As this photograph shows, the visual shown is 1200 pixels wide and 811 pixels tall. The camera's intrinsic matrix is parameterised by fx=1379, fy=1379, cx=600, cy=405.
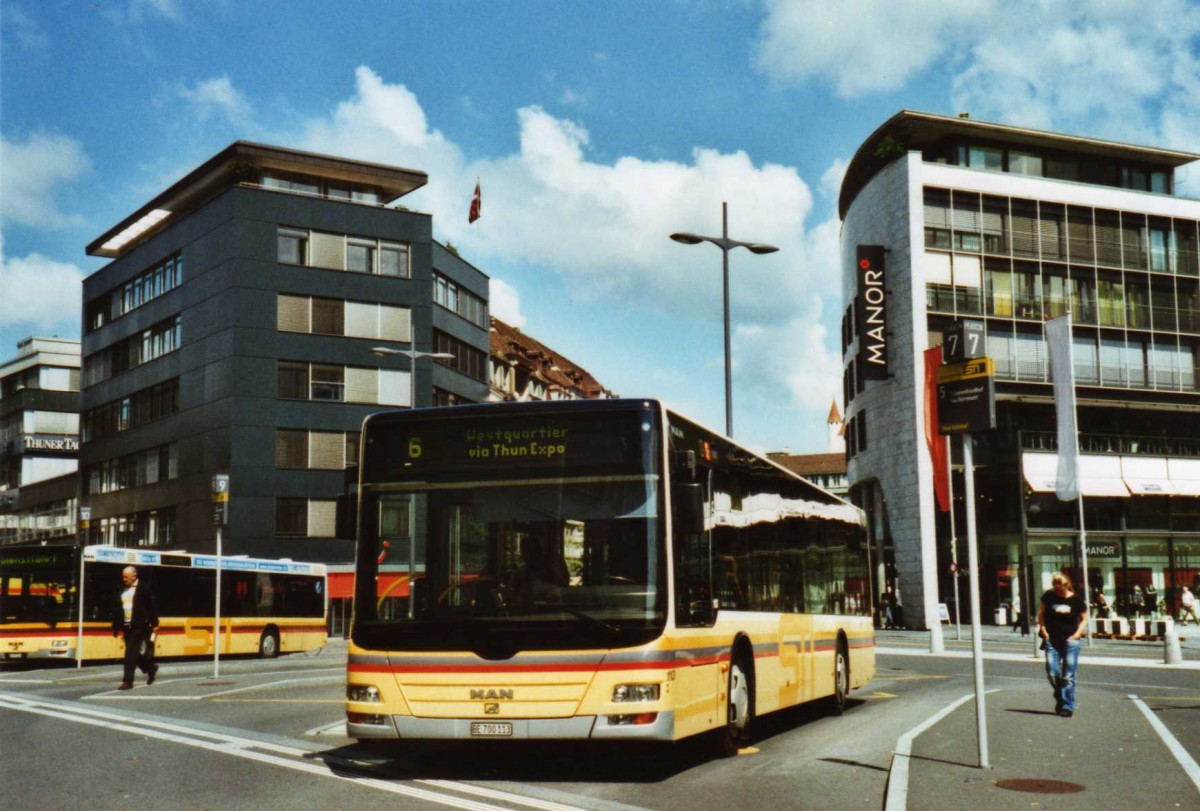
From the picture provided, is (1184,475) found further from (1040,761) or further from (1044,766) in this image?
(1044,766)

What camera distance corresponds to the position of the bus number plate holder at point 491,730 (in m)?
9.72

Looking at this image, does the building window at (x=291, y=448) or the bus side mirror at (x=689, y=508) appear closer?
the bus side mirror at (x=689, y=508)

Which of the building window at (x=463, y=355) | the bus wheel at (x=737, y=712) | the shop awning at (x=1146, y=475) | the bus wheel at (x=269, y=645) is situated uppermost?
the building window at (x=463, y=355)

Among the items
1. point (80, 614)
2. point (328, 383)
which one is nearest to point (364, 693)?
point (80, 614)

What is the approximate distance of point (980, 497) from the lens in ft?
181

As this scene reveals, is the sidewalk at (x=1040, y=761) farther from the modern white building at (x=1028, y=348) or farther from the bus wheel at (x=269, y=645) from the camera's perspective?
the modern white building at (x=1028, y=348)

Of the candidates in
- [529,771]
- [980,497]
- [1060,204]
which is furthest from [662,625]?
[1060,204]

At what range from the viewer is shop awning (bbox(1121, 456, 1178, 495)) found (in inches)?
2141

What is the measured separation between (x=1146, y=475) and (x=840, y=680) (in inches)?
1693

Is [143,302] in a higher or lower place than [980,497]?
higher

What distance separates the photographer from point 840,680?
16328mm

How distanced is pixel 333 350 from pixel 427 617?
4798 cm

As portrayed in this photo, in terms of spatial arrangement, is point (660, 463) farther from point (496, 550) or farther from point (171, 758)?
point (171, 758)

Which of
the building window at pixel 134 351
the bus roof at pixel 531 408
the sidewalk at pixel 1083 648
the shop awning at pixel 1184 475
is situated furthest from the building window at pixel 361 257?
the bus roof at pixel 531 408
